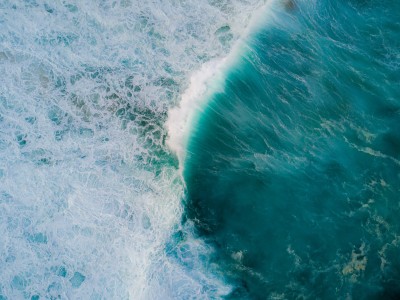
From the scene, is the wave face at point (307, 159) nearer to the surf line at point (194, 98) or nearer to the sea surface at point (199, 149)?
the sea surface at point (199, 149)

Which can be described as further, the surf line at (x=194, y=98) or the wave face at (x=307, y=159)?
the surf line at (x=194, y=98)

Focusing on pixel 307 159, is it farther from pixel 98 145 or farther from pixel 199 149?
pixel 98 145

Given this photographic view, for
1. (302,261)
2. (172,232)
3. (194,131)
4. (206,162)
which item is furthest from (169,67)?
(302,261)

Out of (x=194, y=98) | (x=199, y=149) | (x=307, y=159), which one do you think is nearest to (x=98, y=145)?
(x=199, y=149)

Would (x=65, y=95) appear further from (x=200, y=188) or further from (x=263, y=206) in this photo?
(x=263, y=206)

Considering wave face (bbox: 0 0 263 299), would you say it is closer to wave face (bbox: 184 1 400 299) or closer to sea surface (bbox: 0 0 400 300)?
sea surface (bbox: 0 0 400 300)

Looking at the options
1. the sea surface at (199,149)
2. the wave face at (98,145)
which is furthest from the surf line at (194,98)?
the wave face at (98,145)
